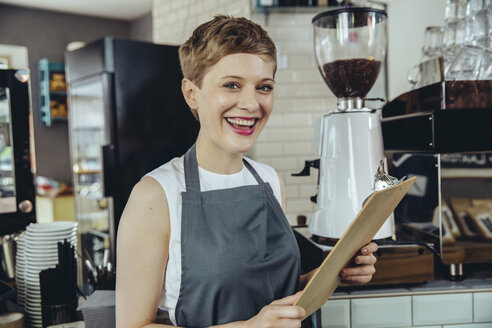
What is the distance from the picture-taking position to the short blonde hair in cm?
101

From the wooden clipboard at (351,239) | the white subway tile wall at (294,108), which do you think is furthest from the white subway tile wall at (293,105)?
the wooden clipboard at (351,239)

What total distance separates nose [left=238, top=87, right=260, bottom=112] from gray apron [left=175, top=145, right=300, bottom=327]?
21 centimetres

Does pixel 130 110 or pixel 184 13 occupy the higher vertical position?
pixel 184 13

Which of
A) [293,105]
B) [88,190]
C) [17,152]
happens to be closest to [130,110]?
[293,105]

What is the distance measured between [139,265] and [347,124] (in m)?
0.82

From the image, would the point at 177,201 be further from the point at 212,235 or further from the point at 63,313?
the point at 63,313

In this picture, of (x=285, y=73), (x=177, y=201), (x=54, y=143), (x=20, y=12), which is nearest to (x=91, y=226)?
(x=285, y=73)

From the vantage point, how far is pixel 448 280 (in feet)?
4.79

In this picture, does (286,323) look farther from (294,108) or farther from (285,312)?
(294,108)

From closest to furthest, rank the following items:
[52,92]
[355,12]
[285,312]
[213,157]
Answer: [285,312]
[213,157]
[355,12]
[52,92]

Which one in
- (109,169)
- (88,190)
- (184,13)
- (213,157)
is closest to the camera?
(213,157)

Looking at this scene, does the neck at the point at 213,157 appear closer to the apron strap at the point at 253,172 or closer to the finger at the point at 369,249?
the apron strap at the point at 253,172

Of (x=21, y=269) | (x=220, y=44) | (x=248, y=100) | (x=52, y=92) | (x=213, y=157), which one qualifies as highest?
(x=52, y=92)

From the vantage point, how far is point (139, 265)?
945 millimetres
